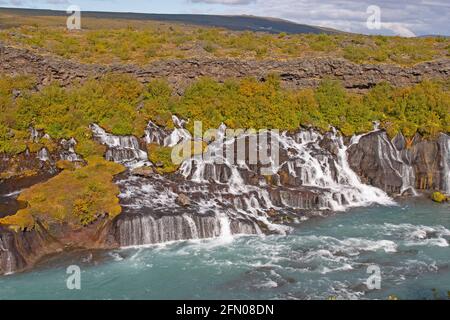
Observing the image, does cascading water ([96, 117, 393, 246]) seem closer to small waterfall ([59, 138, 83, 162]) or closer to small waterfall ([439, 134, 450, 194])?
small waterfall ([59, 138, 83, 162])

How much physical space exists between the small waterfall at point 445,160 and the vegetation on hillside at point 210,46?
50.3 feet

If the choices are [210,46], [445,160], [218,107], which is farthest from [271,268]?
[210,46]

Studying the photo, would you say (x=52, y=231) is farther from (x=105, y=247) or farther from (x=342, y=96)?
(x=342, y=96)

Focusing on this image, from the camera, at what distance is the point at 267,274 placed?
112 feet

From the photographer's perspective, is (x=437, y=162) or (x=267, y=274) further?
(x=437, y=162)

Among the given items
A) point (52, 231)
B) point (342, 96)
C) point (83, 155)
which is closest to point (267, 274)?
point (52, 231)

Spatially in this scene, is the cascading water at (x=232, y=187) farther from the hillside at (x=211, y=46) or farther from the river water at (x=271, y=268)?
the hillside at (x=211, y=46)

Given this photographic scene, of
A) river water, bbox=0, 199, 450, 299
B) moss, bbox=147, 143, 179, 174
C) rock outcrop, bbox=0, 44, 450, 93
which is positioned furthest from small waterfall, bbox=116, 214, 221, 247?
rock outcrop, bbox=0, 44, 450, 93

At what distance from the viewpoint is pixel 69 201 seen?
40.1 meters

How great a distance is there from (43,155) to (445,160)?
1602 inches

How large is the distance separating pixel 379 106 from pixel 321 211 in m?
20.4

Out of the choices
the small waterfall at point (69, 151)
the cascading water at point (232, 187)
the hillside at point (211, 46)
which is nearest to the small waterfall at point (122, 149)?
the cascading water at point (232, 187)

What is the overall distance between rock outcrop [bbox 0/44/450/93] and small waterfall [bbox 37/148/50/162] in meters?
14.0

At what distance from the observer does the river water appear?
31.5 metres
